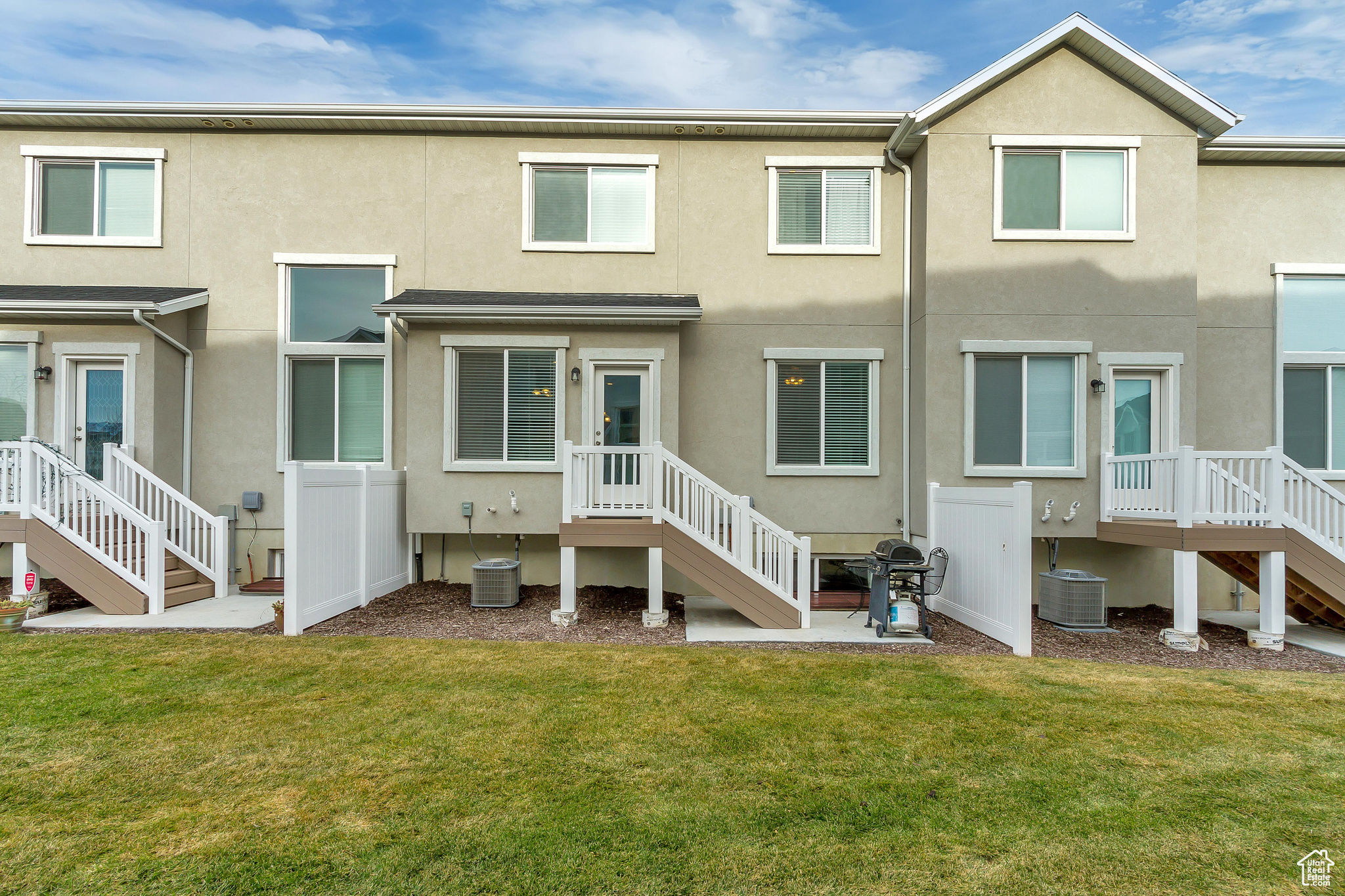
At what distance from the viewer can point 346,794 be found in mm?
4070

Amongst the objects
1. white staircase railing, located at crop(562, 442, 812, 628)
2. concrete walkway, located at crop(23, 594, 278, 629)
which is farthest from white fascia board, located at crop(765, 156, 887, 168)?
concrete walkway, located at crop(23, 594, 278, 629)

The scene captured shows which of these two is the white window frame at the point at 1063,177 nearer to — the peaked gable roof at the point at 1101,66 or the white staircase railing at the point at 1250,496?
the peaked gable roof at the point at 1101,66

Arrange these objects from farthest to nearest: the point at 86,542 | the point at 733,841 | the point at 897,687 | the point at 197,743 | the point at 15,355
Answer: the point at 15,355 → the point at 86,542 → the point at 897,687 → the point at 197,743 → the point at 733,841

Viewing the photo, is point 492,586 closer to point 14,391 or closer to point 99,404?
point 99,404

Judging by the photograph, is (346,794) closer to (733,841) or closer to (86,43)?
(733,841)

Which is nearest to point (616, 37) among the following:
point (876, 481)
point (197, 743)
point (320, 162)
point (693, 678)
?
point (320, 162)

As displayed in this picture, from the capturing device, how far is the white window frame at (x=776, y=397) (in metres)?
10.8

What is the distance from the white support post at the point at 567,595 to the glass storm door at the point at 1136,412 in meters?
8.12

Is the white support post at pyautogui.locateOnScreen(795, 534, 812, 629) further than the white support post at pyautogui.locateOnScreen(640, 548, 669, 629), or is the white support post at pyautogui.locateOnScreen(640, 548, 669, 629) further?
the white support post at pyautogui.locateOnScreen(640, 548, 669, 629)

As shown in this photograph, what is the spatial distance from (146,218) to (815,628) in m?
11.9

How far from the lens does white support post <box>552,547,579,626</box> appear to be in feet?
28.6

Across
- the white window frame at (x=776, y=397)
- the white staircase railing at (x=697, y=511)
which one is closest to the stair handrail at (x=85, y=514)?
the white staircase railing at (x=697, y=511)

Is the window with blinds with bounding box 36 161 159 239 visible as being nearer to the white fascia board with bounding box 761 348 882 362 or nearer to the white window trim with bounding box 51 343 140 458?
the white window trim with bounding box 51 343 140 458

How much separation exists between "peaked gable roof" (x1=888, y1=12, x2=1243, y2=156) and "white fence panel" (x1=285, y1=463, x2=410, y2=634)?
9.19 m
